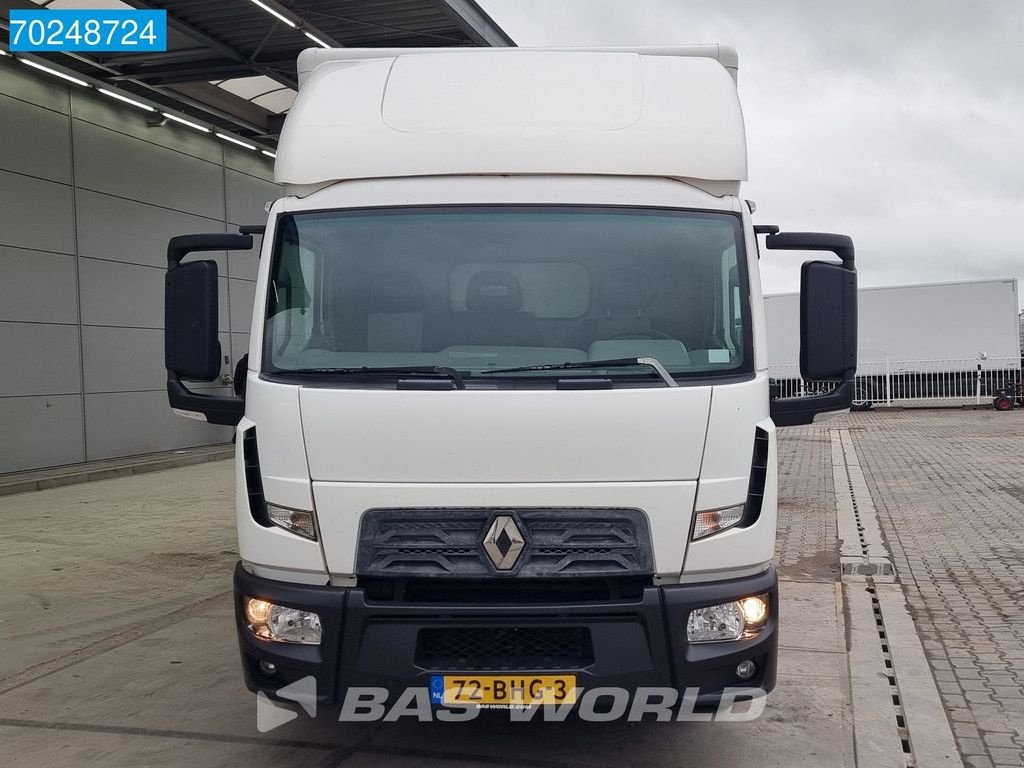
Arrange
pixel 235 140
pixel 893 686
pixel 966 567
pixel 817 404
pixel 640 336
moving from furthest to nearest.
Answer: pixel 235 140
pixel 966 567
pixel 893 686
pixel 817 404
pixel 640 336

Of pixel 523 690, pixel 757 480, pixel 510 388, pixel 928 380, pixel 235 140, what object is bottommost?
pixel 523 690

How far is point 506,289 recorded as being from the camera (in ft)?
13.8

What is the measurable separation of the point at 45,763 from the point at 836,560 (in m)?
6.40

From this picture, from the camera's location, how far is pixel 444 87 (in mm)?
4605

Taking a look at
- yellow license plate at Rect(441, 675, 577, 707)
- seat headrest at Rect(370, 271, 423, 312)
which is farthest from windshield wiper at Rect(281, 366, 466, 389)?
yellow license plate at Rect(441, 675, 577, 707)

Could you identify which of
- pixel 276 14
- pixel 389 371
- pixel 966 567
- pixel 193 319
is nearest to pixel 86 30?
pixel 276 14

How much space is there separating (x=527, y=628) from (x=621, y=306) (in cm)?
136

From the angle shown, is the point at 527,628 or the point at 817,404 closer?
the point at 527,628

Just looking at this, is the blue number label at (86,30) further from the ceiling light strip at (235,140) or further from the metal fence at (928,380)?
the metal fence at (928,380)

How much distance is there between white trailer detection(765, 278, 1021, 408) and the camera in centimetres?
2972

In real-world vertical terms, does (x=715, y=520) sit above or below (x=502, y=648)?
above

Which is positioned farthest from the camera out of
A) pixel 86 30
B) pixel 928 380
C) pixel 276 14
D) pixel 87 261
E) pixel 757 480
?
pixel 928 380

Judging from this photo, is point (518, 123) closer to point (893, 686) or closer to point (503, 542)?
point (503, 542)

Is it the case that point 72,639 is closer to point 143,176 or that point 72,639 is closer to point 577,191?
point 577,191
